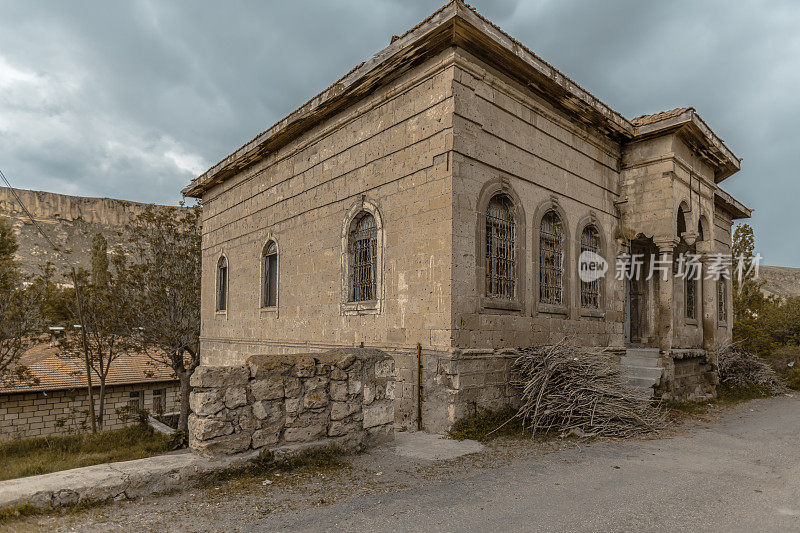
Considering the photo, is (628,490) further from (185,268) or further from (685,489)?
(185,268)

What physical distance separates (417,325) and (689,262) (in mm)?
10018

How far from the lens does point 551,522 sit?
393 cm

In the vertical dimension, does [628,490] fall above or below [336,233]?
below

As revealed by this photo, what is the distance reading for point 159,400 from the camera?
995 inches

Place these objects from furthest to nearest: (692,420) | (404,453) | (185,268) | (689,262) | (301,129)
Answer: (185,268)
(689,262)
(301,129)
(692,420)
(404,453)

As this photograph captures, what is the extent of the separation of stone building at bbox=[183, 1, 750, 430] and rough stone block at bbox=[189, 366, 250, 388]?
3506 millimetres

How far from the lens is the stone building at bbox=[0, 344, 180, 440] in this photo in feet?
66.7

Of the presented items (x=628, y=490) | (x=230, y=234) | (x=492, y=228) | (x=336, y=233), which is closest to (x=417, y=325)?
(x=492, y=228)

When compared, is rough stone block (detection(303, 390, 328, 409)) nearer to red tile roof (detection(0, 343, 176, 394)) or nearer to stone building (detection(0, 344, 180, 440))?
stone building (detection(0, 344, 180, 440))

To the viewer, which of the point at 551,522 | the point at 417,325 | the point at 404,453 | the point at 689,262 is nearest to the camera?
the point at 551,522

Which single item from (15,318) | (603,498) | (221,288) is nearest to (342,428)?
(603,498)

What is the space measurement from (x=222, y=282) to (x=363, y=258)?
741 cm

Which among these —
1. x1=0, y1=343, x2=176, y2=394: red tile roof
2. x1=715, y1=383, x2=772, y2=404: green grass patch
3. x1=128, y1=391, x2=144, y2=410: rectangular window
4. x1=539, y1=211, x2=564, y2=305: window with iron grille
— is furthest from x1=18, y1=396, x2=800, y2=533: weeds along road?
x1=128, y1=391, x2=144, y2=410: rectangular window

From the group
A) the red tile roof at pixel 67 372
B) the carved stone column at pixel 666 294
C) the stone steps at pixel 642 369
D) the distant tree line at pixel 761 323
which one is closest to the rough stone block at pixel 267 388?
the stone steps at pixel 642 369
